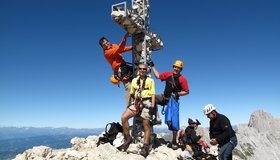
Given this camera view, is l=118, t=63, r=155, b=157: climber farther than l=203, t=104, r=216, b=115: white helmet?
Yes

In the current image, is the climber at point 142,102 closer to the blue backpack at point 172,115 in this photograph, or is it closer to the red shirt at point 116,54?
the blue backpack at point 172,115

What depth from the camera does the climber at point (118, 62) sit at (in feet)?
44.7

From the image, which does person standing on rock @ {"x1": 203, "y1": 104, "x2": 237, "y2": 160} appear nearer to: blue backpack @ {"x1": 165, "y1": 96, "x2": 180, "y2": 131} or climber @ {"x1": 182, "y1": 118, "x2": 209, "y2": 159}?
climber @ {"x1": 182, "y1": 118, "x2": 209, "y2": 159}

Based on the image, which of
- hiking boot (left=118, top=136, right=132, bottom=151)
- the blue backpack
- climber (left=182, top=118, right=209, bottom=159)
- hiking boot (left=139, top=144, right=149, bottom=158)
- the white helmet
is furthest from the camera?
the blue backpack

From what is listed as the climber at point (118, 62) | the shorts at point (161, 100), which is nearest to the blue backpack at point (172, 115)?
the shorts at point (161, 100)

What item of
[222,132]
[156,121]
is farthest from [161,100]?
[222,132]

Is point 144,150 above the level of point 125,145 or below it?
below

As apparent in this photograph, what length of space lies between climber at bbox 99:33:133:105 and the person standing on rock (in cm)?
480

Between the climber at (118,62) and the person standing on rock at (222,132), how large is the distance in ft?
15.7

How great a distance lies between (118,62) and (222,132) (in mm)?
6326

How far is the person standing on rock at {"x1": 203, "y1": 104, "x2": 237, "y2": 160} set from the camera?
10.4 metres

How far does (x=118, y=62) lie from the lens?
14.1 metres

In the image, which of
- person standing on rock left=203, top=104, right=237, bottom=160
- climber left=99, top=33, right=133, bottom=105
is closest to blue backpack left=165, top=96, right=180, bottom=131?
climber left=99, top=33, right=133, bottom=105

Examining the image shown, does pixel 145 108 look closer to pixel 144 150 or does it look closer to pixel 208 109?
pixel 144 150
